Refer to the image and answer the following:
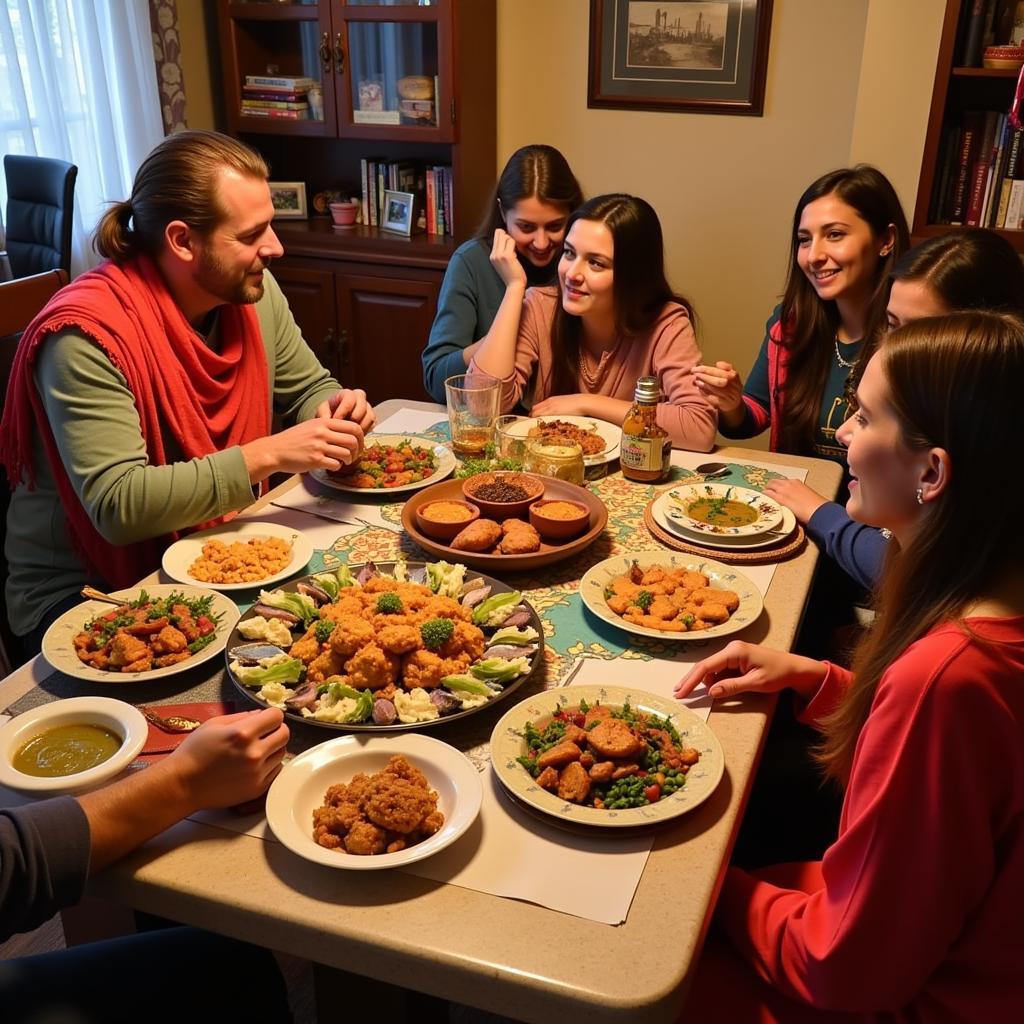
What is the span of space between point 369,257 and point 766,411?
1.85 m

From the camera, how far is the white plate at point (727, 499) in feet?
5.51

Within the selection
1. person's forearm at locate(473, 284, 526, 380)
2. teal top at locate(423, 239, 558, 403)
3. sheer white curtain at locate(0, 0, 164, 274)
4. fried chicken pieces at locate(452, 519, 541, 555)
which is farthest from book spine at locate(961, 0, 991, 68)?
sheer white curtain at locate(0, 0, 164, 274)

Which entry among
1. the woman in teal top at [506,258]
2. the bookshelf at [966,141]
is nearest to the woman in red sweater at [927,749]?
the woman in teal top at [506,258]

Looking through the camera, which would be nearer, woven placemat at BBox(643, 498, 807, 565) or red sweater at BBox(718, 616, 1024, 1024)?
red sweater at BBox(718, 616, 1024, 1024)

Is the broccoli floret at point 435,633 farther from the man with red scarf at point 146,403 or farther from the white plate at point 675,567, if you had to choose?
the man with red scarf at point 146,403

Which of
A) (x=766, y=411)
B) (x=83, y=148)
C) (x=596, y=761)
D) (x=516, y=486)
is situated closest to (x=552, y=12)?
(x=83, y=148)

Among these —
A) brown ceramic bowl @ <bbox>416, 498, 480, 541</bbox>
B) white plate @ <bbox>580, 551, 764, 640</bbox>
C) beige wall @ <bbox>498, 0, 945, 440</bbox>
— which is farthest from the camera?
beige wall @ <bbox>498, 0, 945, 440</bbox>

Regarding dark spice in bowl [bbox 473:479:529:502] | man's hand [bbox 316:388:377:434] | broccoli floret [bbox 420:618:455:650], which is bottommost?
dark spice in bowl [bbox 473:479:529:502]

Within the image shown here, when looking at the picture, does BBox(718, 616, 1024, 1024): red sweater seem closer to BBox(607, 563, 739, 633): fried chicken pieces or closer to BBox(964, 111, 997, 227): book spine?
BBox(607, 563, 739, 633): fried chicken pieces

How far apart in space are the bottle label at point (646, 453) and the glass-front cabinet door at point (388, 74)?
2.07m

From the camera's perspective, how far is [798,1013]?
1096mm

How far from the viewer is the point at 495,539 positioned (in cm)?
157

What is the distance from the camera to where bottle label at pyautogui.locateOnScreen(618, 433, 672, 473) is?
6.20 ft

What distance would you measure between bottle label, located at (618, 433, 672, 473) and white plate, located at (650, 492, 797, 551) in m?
0.14
